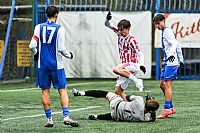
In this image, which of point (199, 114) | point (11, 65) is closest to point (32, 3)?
point (11, 65)

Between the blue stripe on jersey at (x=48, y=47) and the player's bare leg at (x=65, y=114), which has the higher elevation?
the blue stripe on jersey at (x=48, y=47)

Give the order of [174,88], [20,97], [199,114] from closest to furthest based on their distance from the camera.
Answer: [199,114]
[20,97]
[174,88]

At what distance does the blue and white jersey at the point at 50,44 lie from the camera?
415 inches

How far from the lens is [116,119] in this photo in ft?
37.1

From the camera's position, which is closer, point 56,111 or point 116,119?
point 116,119

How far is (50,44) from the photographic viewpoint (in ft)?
34.7

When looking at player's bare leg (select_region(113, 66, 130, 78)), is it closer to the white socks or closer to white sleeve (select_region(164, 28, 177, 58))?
the white socks

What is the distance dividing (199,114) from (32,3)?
13.0 metres

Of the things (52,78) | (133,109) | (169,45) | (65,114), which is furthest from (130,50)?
(65,114)

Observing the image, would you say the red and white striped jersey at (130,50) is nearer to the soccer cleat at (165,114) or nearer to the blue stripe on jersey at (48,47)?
the soccer cleat at (165,114)

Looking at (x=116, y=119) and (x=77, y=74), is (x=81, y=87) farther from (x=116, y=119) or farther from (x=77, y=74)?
(x=116, y=119)

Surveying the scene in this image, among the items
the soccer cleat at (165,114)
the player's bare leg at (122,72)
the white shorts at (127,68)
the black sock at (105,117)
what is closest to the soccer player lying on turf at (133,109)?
the black sock at (105,117)

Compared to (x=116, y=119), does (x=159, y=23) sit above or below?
above

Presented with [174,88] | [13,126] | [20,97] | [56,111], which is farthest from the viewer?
[174,88]
